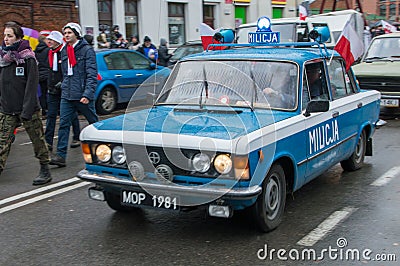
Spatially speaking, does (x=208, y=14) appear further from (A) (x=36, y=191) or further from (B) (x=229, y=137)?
(B) (x=229, y=137)

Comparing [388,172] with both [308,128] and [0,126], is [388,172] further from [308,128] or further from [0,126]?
[0,126]

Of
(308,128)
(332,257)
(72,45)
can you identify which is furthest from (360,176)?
(72,45)

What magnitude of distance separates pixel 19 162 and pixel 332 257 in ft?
18.1

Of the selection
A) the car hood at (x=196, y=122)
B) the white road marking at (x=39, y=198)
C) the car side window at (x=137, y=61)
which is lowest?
the white road marking at (x=39, y=198)

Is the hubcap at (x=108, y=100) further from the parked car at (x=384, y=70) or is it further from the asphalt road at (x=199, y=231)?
the asphalt road at (x=199, y=231)

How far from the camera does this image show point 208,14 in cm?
2831

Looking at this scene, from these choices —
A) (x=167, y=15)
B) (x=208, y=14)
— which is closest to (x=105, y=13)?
(x=167, y=15)

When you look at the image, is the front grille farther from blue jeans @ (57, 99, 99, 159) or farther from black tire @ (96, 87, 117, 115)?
blue jeans @ (57, 99, 99, 159)

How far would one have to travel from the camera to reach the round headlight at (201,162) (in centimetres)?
465

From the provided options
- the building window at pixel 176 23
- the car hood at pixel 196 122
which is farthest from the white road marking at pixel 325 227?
the building window at pixel 176 23

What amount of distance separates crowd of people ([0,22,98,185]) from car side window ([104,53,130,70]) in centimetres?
460

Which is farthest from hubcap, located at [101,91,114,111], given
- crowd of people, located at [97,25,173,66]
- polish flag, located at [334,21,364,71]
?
polish flag, located at [334,21,364,71]

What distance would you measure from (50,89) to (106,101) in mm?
4783

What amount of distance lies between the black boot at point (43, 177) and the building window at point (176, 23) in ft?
63.7
